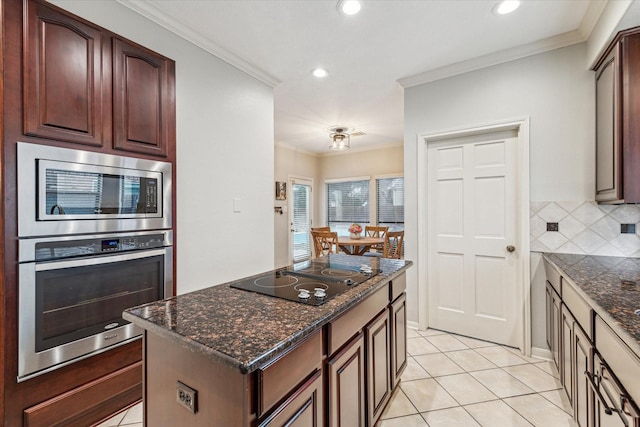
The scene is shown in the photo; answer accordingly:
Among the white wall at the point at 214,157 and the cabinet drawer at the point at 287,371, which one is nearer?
the cabinet drawer at the point at 287,371

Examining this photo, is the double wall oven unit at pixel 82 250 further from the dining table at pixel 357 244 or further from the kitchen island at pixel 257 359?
the dining table at pixel 357 244

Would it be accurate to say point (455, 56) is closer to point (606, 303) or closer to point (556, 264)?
point (556, 264)

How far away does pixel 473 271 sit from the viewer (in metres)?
2.78

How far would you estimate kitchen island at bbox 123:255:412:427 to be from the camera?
80cm

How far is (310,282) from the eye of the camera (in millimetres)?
1519

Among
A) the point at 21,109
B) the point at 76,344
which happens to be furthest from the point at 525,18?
the point at 76,344

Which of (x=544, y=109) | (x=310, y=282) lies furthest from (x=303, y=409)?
(x=544, y=109)

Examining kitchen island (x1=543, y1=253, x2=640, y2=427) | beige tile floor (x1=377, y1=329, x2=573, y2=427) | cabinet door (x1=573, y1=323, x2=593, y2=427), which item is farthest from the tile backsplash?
cabinet door (x1=573, y1=323, x2=593, y2=427)

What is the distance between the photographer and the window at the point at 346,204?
6.55 metres

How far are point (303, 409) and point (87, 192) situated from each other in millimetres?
1625

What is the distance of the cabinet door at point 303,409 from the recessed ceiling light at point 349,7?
2.20 metres

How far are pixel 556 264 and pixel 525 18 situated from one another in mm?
1784

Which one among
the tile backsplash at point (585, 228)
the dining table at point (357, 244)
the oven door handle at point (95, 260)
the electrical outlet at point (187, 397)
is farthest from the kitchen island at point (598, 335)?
the dining table at point (357, 244)

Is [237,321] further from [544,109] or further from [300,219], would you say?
[300,219]
